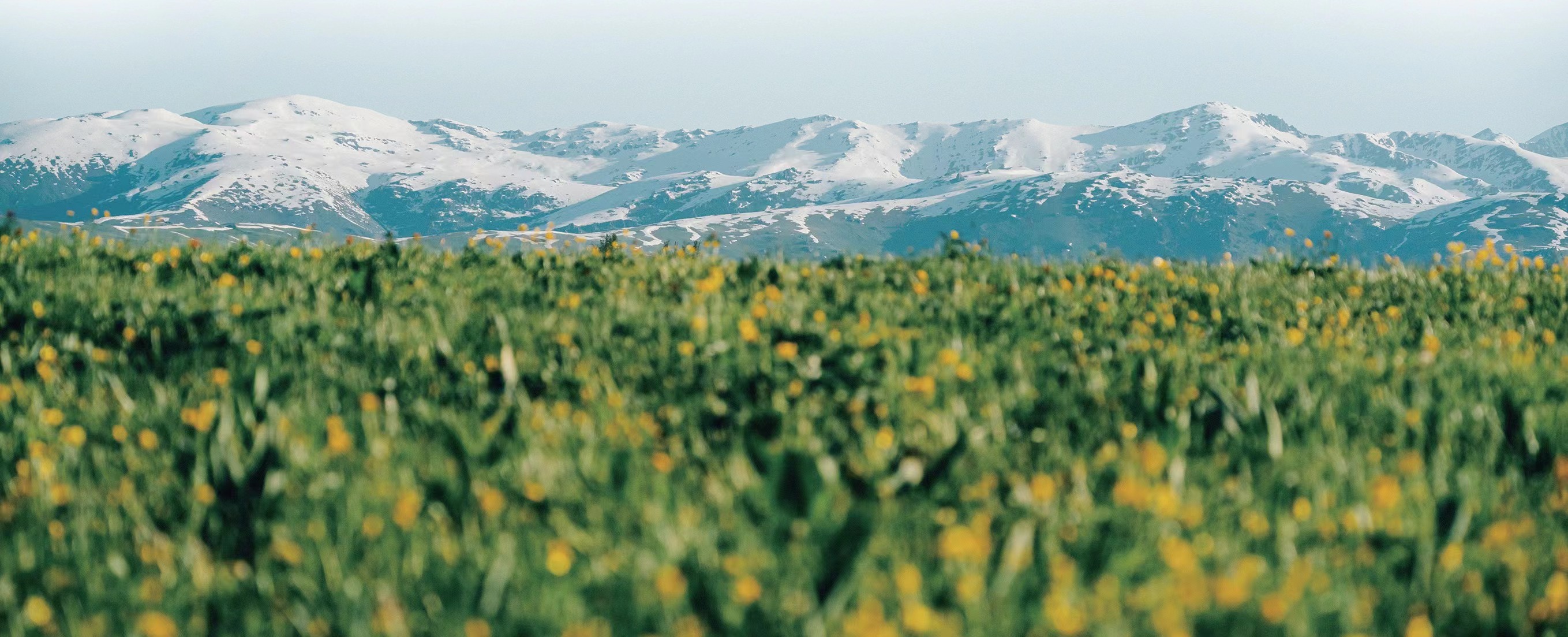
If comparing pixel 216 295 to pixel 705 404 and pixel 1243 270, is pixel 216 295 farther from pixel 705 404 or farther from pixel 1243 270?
pixel 1243 270

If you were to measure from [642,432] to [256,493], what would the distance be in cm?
148

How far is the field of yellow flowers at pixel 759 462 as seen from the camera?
3178 mm

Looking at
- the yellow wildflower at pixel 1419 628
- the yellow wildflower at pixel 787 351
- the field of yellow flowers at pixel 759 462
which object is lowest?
the yellow wildflower at pixel 1419 628

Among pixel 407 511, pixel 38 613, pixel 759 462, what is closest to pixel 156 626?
pixel 38 613

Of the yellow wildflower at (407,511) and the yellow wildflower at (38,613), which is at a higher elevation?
the yellow wildflower at (407,511)

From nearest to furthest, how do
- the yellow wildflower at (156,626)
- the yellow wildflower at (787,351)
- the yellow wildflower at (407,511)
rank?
the yellow wildflower at (156,626) < the yellow wildflower at (407,511) < the yellow wildflower at (787,351)

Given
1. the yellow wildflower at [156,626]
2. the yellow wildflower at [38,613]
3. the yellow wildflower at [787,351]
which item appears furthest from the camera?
the yellow wildflower at [787,351]

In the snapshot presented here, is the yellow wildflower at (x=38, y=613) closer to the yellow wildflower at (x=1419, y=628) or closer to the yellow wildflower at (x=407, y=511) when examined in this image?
the yellow wildflower at (x=407, y=511)

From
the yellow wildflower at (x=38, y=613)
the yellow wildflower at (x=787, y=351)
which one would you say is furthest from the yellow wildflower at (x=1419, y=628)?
the yellow wildflower at (x=38, y=613)

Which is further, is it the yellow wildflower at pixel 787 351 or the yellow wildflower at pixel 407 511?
the yellow wildflower at pixel 787 351

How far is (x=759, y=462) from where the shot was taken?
4.19m

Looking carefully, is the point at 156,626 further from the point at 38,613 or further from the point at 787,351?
the point at 787,351

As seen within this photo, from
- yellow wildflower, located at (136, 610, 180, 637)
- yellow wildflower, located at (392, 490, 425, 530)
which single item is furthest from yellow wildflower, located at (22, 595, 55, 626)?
yellow wildflower, located at (392, 490, 425, 530)

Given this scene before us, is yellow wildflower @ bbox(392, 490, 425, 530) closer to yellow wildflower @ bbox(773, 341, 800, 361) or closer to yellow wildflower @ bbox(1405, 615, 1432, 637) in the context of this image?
yellow wildflower @ bbox(773, 341, 800, 361)
